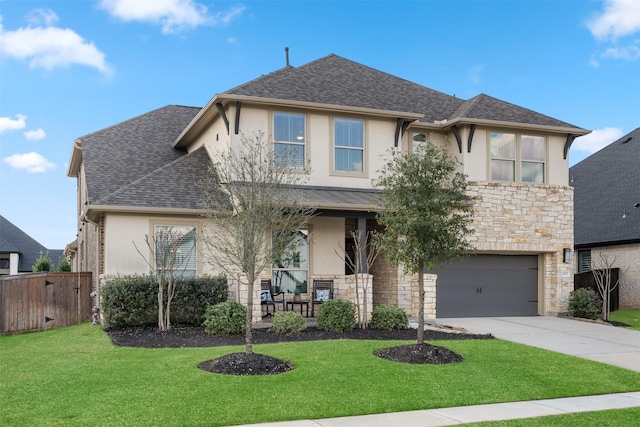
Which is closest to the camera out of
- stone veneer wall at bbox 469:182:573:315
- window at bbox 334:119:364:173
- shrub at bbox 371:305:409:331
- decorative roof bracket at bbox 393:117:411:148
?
shrub at bbox 371:305:409:331

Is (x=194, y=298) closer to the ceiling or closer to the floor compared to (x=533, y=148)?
closer to the floor

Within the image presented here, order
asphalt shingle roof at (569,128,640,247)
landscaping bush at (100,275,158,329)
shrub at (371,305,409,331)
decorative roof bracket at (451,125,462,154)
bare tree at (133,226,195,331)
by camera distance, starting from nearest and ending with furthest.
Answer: bare tree at (133,226,195,331) → landscaping bush at (100,275,158,329) → shrub at (371,305,409,331) → decorative roof bracket at (451,125,462,154) → asphalt shingle roof at (569,128,640,247)

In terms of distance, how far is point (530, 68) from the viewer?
19.0m

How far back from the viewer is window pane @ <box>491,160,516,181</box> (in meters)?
18.1

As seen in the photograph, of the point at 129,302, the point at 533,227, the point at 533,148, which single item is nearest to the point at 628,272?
the point at 533,227

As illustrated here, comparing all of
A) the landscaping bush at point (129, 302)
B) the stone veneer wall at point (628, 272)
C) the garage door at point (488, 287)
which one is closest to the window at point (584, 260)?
the stone veneer wall at point (628, 272)

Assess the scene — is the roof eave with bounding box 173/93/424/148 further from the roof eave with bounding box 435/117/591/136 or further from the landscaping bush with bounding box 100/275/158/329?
the landscaping bush with bounding box 100/275/158/329

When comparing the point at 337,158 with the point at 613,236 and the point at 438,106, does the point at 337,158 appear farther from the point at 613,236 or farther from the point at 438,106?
the point at 613,236

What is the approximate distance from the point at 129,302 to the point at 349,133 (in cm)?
Answer: 722

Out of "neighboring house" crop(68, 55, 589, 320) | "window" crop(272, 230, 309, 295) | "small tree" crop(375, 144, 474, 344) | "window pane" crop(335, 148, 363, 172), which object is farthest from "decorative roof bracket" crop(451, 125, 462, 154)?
"small tree" crop(375, 144, 474, 344)

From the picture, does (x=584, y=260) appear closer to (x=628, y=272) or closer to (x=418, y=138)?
(x=628, y=272)

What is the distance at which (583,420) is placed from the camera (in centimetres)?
723

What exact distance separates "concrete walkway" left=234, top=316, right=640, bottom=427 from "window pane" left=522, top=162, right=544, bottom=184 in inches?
163

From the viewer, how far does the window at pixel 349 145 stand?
16.6 meters
